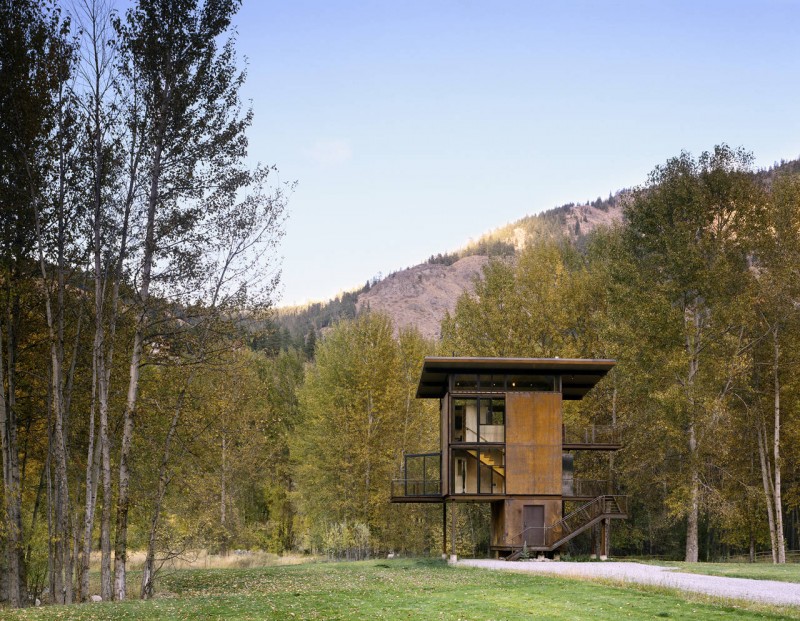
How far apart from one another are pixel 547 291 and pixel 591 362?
41.0 ft

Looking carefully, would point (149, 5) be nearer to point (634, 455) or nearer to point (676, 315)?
point (676, 315)

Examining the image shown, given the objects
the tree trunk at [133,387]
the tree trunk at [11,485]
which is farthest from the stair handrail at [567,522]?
the tree trunk at [11,485]

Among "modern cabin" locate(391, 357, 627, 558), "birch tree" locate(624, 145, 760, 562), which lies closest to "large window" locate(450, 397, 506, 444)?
"modern cabin" locate(391, 357, 627, 558)

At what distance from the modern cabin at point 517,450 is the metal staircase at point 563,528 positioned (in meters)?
0.04

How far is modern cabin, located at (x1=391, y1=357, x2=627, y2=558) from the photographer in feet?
108

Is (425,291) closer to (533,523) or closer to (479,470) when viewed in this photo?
(479,470)

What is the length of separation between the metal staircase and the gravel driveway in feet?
15.8

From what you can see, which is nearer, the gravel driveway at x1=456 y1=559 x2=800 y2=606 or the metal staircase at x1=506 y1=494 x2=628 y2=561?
the gravel driveway at x1=456 y1=559 x2=800 y2=606

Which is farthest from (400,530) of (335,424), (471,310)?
(471,310)

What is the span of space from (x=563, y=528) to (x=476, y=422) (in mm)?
5532

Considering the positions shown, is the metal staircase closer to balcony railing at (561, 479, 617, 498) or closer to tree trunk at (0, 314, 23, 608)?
balcony railing at (561, 479, 617, 498)

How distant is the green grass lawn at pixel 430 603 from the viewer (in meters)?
14.7

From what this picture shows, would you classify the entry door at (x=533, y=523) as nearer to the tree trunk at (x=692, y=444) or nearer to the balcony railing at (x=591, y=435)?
the balcony railing at (x=591, y=435)

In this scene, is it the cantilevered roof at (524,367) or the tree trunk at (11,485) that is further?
the cantilevered roof at (524,367)
